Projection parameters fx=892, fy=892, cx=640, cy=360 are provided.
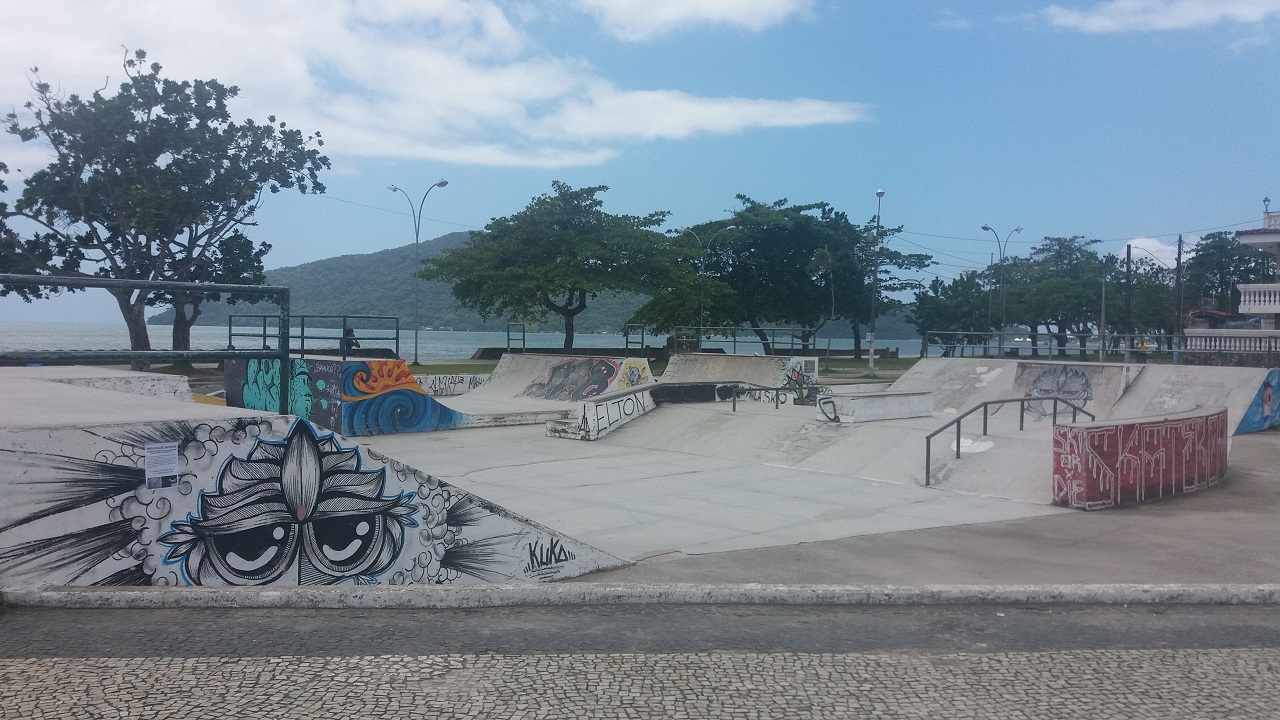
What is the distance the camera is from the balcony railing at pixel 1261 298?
133 feet

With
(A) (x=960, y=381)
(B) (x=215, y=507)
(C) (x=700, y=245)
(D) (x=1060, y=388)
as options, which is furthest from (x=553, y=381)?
(C) (x=700, y=245)

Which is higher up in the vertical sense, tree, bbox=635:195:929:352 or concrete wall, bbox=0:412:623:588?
tree, bbox=635:195:929:352

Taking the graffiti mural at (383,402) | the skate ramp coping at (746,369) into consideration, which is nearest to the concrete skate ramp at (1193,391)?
the skate ramp coping at (746,369)

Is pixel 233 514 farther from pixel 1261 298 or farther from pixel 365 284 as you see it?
pixel 365 284

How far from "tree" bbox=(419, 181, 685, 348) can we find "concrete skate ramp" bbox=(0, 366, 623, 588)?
111 feet

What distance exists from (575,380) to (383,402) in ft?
26.3

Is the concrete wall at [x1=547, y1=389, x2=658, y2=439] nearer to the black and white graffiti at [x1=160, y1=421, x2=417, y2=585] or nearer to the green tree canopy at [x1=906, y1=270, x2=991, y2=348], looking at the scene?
the black and white graffiti at [x1=160, y1=421, x2=417, y2=585]

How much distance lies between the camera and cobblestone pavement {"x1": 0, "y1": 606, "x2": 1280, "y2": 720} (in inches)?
147

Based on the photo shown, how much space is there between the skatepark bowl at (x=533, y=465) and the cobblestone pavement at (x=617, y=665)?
623 millimetres

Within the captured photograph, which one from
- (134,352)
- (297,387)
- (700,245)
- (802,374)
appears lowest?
(297,387)

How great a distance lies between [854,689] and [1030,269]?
65.0 meters

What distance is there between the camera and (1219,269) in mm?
72062

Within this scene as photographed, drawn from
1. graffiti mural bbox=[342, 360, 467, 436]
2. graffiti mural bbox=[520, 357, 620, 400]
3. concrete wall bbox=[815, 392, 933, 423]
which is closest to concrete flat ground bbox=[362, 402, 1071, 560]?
concrete wall bbox=[815, 392, 933, 423]

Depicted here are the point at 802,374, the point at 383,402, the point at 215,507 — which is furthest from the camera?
the point at 802,374
